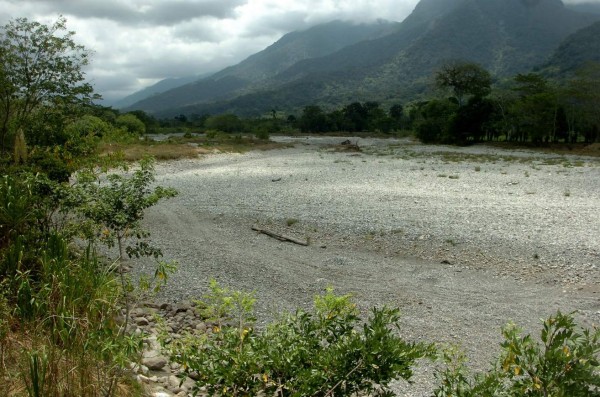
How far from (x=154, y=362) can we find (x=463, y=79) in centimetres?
6940

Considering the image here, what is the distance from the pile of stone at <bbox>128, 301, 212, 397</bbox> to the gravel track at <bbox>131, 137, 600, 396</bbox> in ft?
2.58

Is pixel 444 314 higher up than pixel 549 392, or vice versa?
pixel 549 392

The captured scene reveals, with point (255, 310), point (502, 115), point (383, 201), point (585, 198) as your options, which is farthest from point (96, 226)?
point (502, 115)

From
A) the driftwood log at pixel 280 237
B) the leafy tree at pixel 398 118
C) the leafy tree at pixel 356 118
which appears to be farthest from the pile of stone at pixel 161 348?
the leafy tree at pixel 356 118

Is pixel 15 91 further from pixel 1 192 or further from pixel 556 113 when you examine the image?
pixel 556 113

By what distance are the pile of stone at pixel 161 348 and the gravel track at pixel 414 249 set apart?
2.58 ft

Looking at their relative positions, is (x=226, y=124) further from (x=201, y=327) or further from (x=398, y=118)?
(x=201, y=327)

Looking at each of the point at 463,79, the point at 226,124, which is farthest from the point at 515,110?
the point at 226,124

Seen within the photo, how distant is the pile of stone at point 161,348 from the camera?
5.22 metres

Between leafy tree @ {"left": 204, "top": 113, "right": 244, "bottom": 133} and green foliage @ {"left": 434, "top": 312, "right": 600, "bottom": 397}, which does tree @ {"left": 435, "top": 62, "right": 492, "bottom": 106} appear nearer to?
leafy tree @ {"left": 204, "top": 113, "right": 244, "bottom": 133}

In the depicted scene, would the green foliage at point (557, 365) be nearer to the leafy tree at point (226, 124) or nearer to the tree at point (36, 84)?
the tree at point (36, 84)

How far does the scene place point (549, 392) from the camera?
2.92m

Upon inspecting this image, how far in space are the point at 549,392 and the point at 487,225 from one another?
10869 mm

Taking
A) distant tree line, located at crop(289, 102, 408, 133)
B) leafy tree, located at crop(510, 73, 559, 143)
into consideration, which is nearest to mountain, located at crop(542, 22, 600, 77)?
distant tree line, located at crop(289, 102, 408, 133)
